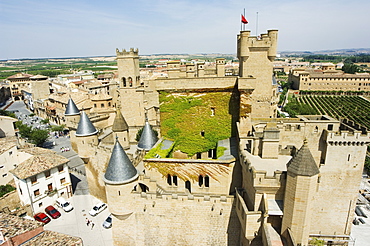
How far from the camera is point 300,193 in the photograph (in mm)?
11406

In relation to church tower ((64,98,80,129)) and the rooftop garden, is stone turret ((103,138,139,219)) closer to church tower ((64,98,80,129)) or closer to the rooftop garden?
the rooftop garden

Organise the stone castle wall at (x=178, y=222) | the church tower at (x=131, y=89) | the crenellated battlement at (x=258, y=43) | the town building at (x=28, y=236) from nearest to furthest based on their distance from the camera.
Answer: the town building at (x=28, y=236) < the stone castle wall at (x=178, y=222) < the crenellated battlement at (x=258, y=43) < the church tower at (x=131, y=89)

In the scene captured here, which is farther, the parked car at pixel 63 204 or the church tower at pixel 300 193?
the parked car at pixel 63 204

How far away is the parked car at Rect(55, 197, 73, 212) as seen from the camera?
25.9 metres

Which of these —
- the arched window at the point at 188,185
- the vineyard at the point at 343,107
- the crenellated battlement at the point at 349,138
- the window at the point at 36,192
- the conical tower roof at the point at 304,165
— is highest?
the conical tower roof at the point at 304,165

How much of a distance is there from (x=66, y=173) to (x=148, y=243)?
15518 mm

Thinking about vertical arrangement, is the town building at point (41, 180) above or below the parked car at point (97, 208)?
above

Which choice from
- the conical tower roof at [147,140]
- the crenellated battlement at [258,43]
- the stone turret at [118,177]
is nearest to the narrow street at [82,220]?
the stone turret at [118,177]

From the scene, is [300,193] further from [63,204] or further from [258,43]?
[63,204]

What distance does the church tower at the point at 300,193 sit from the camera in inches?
440

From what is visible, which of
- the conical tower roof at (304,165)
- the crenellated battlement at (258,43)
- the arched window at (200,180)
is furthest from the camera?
the crenellated battlement at (258,43)

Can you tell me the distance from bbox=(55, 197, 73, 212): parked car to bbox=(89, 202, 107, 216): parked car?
2.77m

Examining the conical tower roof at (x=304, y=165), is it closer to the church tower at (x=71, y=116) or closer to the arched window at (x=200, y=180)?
the arched window at (x=200, y=180)

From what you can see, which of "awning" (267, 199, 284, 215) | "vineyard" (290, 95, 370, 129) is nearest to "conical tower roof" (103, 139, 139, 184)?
"awning" (267, 199, 284, 215)
